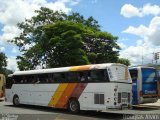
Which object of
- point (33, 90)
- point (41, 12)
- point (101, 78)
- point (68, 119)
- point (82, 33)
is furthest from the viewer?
point (41, 12)

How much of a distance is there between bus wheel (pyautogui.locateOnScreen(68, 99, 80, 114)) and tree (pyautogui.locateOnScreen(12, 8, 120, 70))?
973 inches

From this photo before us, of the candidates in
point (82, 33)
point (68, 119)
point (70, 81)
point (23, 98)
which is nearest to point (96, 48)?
point (82, 33)

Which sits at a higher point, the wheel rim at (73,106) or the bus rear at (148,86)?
the bus rear at (148,86)

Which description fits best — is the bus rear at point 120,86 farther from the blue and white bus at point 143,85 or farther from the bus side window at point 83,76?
the blue and white bus at point 143,85

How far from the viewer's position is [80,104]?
21.8 m

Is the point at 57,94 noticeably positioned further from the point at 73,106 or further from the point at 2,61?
the point at 2,61

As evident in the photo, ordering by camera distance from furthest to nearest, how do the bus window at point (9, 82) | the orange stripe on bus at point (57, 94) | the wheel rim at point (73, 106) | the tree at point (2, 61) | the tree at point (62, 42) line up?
the tree at point (2, 61), the tree at point (62, 42), the bus window at point (9, 82), the orange stripe on bus at point (57, 94), the wheel rim at point (73, 106)

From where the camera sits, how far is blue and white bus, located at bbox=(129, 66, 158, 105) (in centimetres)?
2502

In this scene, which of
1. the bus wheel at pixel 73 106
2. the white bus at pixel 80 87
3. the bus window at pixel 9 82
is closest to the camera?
the white bus at pixel 80 87

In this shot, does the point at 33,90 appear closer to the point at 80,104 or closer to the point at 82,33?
the point at 80,104

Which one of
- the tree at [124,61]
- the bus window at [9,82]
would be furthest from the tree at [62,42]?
the bus window at [9,82]

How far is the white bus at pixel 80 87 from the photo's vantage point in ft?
66.3

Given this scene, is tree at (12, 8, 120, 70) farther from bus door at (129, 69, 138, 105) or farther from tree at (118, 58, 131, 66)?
bus door at (129, 69, 138, 105)

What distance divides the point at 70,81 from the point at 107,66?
3138 millimetres
